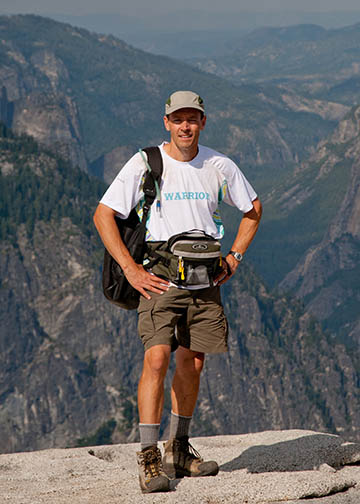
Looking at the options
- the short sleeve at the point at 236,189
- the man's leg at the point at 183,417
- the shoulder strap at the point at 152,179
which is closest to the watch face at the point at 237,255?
the short sleeve at the point at 236,189

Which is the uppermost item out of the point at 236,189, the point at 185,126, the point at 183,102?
the point at 183,102

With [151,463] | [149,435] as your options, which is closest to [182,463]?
[151,463]

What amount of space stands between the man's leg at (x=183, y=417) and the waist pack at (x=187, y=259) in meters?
2.04

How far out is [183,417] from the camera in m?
20.0

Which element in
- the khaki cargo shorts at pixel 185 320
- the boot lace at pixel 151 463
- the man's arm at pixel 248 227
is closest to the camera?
the boot lace at pixel 151 463

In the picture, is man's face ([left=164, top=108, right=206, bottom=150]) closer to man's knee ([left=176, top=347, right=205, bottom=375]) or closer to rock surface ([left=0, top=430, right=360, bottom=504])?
man's knee ([left=176, top=347, right=205, bottom=375])

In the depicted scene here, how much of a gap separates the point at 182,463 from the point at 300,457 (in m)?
3.72

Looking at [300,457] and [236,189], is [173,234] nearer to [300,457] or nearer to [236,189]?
[236,189]

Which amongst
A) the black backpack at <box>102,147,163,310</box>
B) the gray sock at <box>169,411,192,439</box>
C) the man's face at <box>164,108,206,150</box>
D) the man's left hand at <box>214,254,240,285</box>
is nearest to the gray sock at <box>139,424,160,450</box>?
the gray sock at <box>169,411,192,439</box>

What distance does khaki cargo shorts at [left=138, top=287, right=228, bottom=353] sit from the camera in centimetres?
1850

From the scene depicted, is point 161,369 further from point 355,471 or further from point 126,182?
point 355,471

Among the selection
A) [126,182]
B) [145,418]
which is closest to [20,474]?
[145,418]

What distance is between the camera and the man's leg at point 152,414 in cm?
1820

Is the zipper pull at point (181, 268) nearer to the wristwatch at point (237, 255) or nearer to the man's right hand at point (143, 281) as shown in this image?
the man's right hand at point (143, 281)
